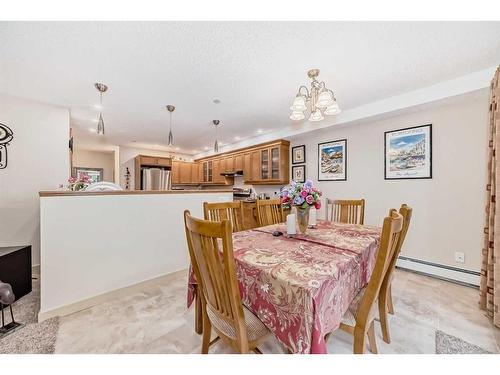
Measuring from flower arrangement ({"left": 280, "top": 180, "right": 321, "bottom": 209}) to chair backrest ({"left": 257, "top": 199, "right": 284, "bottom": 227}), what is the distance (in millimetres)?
613

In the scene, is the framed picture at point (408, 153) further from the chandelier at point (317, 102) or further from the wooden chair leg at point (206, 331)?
the wooden chair leg at point (206, 331)

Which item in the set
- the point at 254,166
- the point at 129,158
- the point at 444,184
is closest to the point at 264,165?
the point at 254,166

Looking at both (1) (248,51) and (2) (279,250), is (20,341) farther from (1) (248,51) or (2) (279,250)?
(1) (248,51)

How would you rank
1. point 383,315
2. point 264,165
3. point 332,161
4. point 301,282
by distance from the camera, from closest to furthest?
point 301,282
point 383,315
point 332,161
point 264,165

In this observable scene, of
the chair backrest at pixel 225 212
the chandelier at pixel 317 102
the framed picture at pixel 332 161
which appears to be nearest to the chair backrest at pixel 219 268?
the chair backrest at pixel 225 212

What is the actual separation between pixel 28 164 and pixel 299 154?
432 centimetres

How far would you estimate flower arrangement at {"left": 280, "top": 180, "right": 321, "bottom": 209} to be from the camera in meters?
1.71

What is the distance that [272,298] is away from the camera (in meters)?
0.97

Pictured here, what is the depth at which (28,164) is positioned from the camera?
2873 mm

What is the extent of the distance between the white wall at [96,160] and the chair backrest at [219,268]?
7007 mm

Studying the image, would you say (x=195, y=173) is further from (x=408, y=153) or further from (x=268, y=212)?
(x=408, y=153)

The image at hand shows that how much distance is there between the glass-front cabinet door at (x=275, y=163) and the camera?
4328 mm

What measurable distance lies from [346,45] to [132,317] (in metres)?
2.99

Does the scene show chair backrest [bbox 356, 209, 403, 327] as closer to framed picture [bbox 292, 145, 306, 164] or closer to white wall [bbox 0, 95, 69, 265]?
framed picture [bbox 292, 145, 306, 164]
